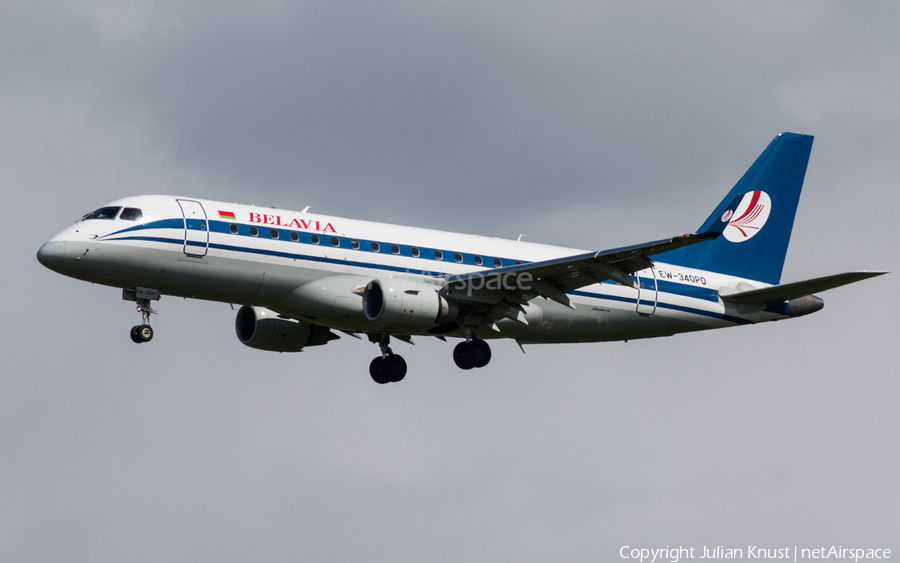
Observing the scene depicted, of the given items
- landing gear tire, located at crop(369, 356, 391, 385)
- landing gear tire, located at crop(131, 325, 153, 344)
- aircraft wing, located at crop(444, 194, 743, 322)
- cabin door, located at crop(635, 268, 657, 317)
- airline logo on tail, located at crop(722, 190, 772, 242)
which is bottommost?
landing gear tire, located at crop(131, 325, 153, 344)

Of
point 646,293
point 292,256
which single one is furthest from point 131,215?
point 646,293

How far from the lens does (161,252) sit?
32781 millimetres

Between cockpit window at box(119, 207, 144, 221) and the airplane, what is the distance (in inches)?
1.7

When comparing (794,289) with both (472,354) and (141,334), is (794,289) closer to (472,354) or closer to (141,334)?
(472,354)

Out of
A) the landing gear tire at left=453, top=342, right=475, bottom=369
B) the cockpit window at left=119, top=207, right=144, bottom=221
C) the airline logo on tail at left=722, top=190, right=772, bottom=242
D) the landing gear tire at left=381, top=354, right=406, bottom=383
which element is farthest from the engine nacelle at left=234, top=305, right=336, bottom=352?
the airline logo on tail at left=722, top=190, right=772, bottom=242

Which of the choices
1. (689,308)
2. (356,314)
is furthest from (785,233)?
(356,314)

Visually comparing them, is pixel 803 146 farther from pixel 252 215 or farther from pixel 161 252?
pixel 161 252

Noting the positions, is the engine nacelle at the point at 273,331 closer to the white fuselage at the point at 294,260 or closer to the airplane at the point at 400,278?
the airplane at the point at 400,278

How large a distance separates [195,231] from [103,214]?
2639mm

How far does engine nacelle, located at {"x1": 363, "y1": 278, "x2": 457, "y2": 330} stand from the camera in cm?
3403

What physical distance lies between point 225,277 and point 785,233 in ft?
72.1

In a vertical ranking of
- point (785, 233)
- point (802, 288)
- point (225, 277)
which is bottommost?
point (225, 277)

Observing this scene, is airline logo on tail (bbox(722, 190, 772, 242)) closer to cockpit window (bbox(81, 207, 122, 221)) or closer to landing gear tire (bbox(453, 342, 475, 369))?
landing gear tire (bbox(453, 342, 475, 369))

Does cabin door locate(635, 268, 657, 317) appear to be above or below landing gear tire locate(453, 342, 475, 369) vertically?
above
